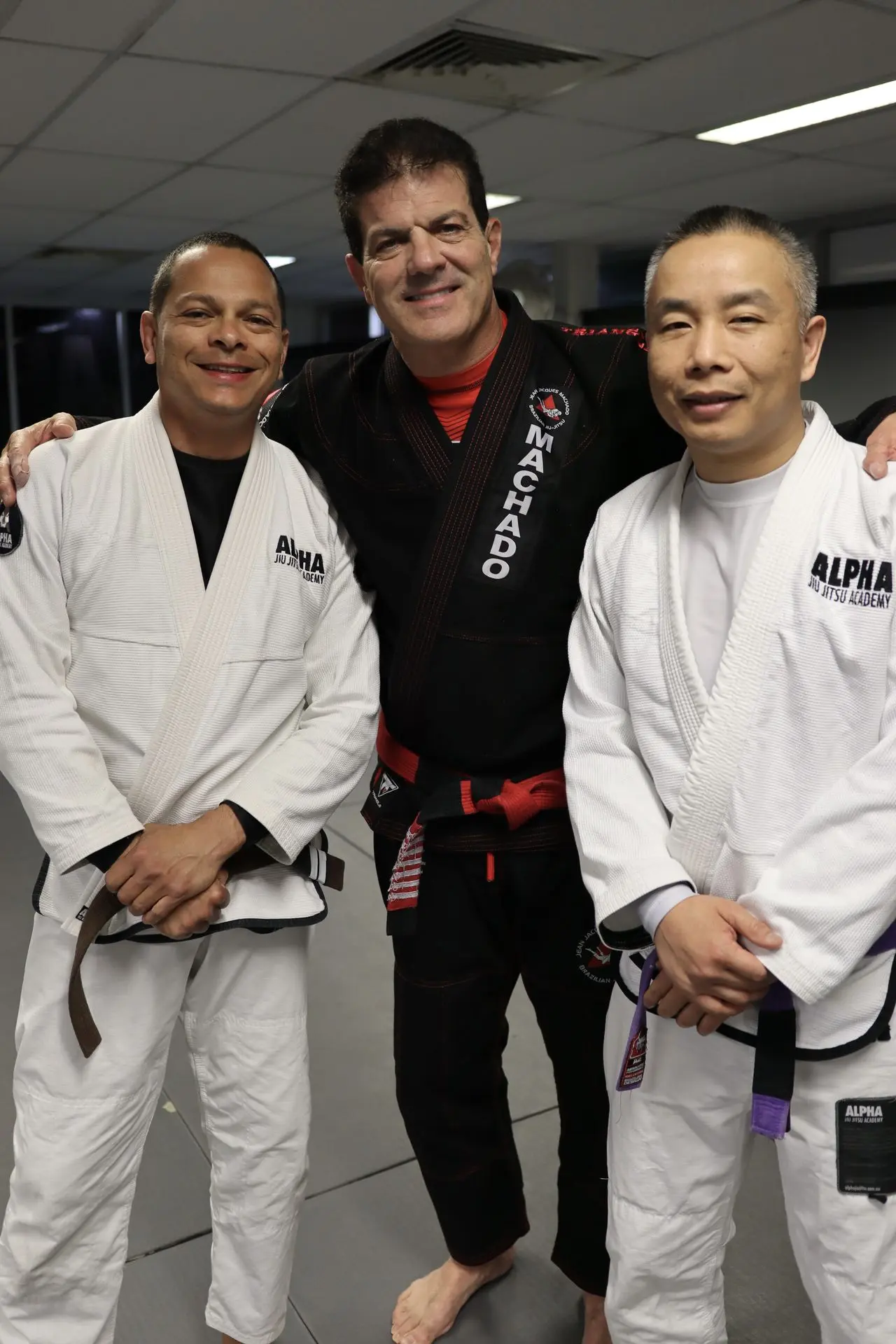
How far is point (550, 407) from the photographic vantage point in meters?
1.49

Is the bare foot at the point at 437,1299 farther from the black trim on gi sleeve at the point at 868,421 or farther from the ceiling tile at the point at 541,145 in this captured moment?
the ceiling tile at the point at 541,145

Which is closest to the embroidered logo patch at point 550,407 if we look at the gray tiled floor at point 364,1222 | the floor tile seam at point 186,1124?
the gray tiled floor at point 364,1222

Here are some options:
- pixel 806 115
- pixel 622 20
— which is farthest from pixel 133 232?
pixel 622 20

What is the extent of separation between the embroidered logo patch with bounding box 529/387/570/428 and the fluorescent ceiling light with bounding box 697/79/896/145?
3.46m

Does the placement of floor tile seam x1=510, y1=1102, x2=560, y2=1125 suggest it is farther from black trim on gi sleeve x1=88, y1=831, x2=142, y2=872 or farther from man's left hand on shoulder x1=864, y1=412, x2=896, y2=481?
man's left hand on shoulder x1=864, y1=412, x2=896, y2=481

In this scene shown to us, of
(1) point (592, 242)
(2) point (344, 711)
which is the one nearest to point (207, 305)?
(2) point (344, 711)

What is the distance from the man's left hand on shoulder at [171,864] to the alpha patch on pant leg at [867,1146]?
30.2 inches

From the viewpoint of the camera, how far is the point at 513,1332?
5.42 feet

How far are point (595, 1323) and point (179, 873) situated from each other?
930mm

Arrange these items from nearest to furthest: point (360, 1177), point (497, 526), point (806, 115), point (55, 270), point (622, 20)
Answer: point (497, 526)
point (360, 1177)
point (622, 20)
point (806, 115)
point (55, 270)

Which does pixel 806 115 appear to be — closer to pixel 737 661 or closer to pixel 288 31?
pixel 288 31

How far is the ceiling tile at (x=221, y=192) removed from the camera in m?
5.23

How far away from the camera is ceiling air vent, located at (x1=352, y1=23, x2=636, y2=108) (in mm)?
3498

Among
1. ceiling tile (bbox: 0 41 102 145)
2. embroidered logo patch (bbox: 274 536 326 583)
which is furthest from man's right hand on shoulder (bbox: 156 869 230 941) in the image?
ceiling tile (bbox: 0 41 102 145)
